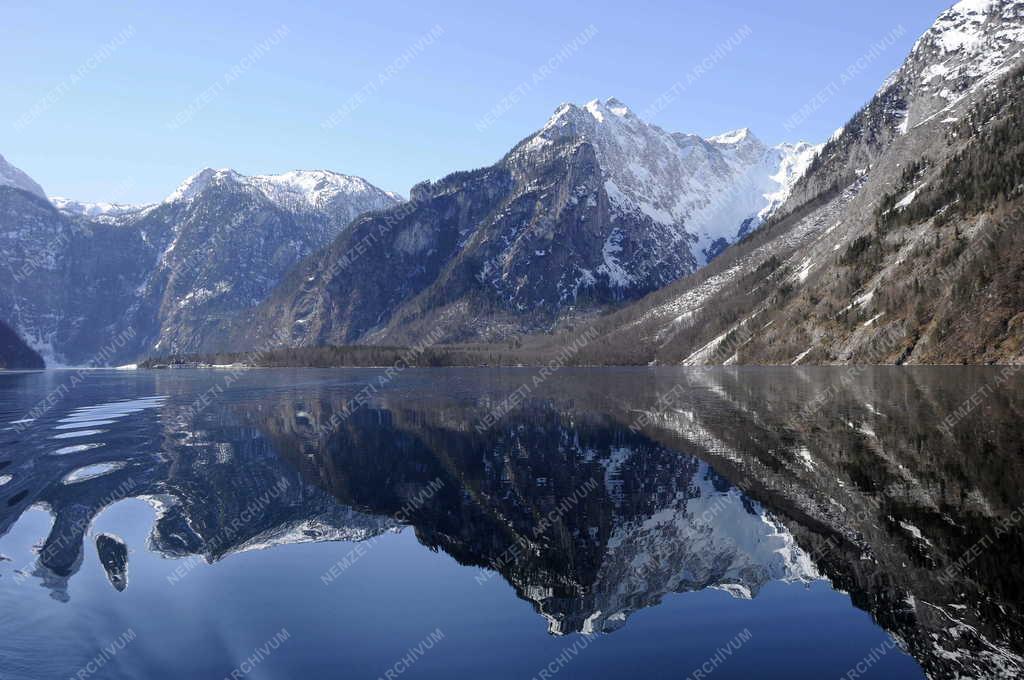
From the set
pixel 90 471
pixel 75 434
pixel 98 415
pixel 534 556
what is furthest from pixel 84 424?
pixel 534 556

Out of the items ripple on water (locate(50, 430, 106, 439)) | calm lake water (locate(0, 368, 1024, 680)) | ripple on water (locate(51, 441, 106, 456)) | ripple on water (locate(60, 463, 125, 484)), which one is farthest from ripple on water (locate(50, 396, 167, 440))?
calm lake water (locate(0, 368, 1024, 680))

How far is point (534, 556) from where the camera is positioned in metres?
29.5

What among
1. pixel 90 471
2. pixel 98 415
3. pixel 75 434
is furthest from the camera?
pixel 98 415

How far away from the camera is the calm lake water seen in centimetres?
2023

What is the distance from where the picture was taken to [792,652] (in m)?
20.0

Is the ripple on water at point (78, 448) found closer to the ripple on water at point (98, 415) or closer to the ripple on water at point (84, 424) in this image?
the ripple on water at point (98, 415)

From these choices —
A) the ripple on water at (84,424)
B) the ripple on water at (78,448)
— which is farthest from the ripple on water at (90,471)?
the ripple on water at (84,424)

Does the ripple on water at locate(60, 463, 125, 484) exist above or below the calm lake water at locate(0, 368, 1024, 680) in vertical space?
above

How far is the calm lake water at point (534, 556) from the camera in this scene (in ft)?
66.4

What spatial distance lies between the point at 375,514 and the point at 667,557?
661 inches

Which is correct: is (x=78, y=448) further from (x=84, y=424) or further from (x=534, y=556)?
(x=534, y=556)

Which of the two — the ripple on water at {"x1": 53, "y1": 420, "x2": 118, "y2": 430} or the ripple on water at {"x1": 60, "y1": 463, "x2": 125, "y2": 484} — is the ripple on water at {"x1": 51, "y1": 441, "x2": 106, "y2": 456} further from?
the ripple on water at {"x1": 53, "y1": 420, "x2": 118, "y2": 430}

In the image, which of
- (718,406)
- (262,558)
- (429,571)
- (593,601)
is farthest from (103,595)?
(718,406)

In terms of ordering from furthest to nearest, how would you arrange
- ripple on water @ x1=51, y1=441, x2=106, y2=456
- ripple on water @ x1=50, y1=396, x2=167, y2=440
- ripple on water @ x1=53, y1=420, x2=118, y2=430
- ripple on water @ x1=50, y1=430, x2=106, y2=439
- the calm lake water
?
ripple on water @ x1=53, y1=420, x2=118, y2=430 < ripple on water @ x1=50, y1=396, x2=167, y2=440 < ripple on water @ x1=50, y1=430, x2=106, y2=439 < ripple on water @ x1=51, y1=441, x2=106, y2=456 < the calm lake water
